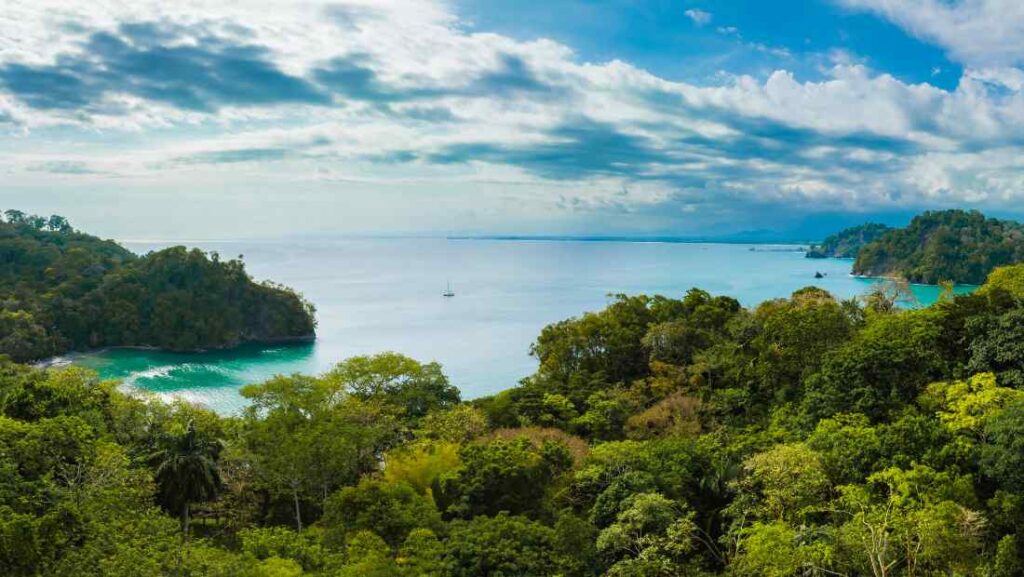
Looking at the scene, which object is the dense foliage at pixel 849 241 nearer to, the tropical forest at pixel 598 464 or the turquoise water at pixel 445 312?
the turquoise water at pixel 445 312

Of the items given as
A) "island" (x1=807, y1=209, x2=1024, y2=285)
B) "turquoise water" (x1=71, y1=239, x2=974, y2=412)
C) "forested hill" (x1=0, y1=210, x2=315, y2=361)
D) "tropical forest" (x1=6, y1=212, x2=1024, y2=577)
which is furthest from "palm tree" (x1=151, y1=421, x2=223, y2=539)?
"island" (x1=807, y1=209, x2=1024, y2=285)

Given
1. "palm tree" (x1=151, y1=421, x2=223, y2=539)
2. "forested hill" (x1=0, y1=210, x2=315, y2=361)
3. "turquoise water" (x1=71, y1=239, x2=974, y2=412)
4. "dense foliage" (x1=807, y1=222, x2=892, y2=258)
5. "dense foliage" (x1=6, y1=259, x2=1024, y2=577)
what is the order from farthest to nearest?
"dense foliage" (x1=807, y1=222, x2=892, y2=258), "forested hill" (x1=0, y1=210, x2=315, y2=361), "turquoise water" (x1=71, y1=239, x2=974, y2=412), "palm tree" (x1=151, y1=421, x2=223, y2=539), "dense foliage" (x1=6, y1=259, x2=1024, y2=577)

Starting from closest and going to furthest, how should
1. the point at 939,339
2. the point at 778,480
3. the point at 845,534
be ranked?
the point at 845,534 < the point at 778,480 < the point at 939,339

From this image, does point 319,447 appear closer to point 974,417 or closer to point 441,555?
point 441,555

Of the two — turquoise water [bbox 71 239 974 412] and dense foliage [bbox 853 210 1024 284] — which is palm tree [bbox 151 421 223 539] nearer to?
turquoise water [bbox 71 239 974 412]

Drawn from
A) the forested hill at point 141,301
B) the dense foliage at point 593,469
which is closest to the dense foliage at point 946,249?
the dense foliage at point 593,469

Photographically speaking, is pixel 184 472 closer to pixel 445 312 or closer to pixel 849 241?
pixel 445 312

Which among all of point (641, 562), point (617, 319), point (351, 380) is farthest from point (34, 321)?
point (641, 562)
